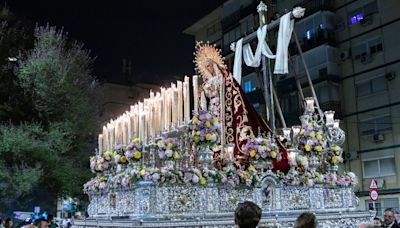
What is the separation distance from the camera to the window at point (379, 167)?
23.1m

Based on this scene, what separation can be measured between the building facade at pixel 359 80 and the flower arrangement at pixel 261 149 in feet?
38.2

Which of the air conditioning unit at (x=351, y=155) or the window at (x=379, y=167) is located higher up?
the air conditioning unit at (x=351, y=155)

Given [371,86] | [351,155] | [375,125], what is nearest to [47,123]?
[351,155]

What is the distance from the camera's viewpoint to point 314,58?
27.0 metres

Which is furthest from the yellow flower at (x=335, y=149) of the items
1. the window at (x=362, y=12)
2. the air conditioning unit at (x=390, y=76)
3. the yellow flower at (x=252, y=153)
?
the window at (x=362, y=12)

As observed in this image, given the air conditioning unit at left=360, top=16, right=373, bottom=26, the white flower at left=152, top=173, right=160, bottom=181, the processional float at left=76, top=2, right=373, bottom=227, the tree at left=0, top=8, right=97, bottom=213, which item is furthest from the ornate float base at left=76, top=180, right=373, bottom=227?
the air conditioning unit at left=360, top=16, right=373, bottom=26

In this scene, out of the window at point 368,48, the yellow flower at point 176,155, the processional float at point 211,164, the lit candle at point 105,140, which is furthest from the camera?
the window at point 368,48

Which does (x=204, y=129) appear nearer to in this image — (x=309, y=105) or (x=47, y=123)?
(x=309, y=105)

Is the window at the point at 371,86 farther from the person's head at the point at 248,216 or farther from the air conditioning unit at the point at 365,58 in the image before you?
the person's head at the point at 248,216

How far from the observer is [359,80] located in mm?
25203

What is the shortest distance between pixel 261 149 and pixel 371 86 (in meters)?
16.1

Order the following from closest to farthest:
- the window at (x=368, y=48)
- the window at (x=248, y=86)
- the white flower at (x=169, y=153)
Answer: the white flower at (x=169, y=153)
the window at (x=368, y=48)
the window at (x=248, y=86)

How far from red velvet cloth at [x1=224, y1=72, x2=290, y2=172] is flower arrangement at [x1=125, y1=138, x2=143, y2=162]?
240 cm

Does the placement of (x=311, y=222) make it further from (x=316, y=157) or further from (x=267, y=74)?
(x=267, y=74)
